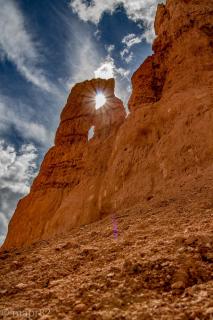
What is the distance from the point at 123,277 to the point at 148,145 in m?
13.0

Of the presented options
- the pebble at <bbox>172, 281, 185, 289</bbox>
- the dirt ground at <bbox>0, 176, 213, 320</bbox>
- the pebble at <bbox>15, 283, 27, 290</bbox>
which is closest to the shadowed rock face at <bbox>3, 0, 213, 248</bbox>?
the dirt ground at <bbox>0, 176, 213, 320</bbox>

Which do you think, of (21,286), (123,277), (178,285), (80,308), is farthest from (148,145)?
(80,308)

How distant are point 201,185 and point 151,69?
1495 centimetres

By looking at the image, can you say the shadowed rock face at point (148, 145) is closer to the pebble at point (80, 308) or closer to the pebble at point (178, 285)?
the pebble at point (178, 285)

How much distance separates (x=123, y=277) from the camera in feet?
16.8

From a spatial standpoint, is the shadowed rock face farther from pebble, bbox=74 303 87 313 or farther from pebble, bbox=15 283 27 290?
pebble, bbox=74 303 87 313

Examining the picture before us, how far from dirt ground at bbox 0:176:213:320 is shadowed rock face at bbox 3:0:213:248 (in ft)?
16.7

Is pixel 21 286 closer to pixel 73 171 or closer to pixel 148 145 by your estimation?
pixel 148 145

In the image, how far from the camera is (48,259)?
7273 mm

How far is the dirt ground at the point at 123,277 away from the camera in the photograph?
4047mm

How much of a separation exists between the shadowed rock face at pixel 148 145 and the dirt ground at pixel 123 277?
16.7 ft

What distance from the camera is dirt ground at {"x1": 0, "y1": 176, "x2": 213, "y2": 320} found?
4047 mm

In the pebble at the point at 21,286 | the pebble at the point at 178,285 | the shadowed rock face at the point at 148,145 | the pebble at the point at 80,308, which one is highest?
the shadowed rock face at the point at 148,145

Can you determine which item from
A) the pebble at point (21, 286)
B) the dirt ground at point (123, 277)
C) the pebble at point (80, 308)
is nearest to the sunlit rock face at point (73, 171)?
the dirt ground at point (123, 277)
